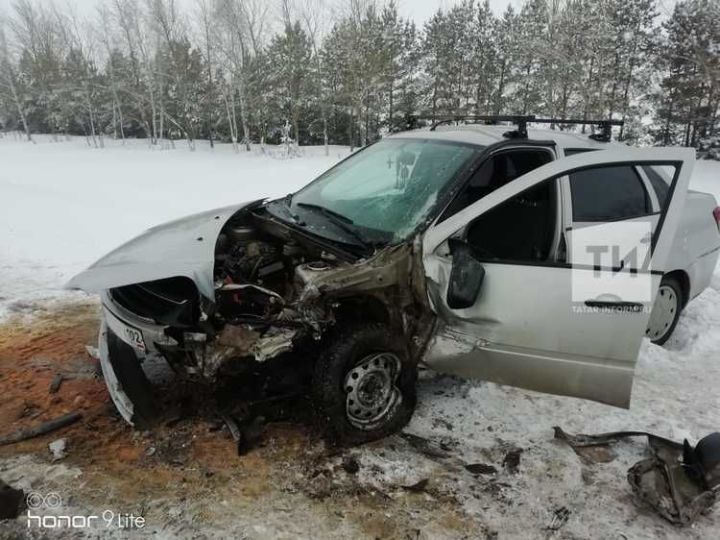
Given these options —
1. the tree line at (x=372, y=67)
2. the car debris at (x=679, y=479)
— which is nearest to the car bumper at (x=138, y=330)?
the car debris at (x=679, y=479)

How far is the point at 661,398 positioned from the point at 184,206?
9722 millimetres

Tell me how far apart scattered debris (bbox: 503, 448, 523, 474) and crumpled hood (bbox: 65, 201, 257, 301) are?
1.90 metres

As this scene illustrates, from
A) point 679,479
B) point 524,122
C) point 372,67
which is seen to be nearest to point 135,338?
point 524,122

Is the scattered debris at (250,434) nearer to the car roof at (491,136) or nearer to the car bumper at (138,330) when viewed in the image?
the car bumper at (138,330)

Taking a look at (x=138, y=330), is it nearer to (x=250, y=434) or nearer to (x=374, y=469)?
(x=250, y=434)

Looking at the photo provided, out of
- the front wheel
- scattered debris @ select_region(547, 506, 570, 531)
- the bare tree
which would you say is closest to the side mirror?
the front wheel

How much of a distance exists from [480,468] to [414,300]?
3.34 ft

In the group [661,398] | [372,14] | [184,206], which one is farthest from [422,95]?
[661,398]

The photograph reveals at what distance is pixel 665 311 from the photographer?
162 inches

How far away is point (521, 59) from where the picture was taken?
34656mm

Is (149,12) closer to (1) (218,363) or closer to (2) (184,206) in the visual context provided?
(2) (184,206)

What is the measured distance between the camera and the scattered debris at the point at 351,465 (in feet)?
8.88

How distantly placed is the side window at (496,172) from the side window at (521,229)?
17 centimetres

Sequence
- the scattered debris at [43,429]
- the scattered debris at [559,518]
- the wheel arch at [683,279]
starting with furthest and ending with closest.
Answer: the wheel arch at [683,279]
the scattered debris at [43,429]
the scattered debris at [559,518]
